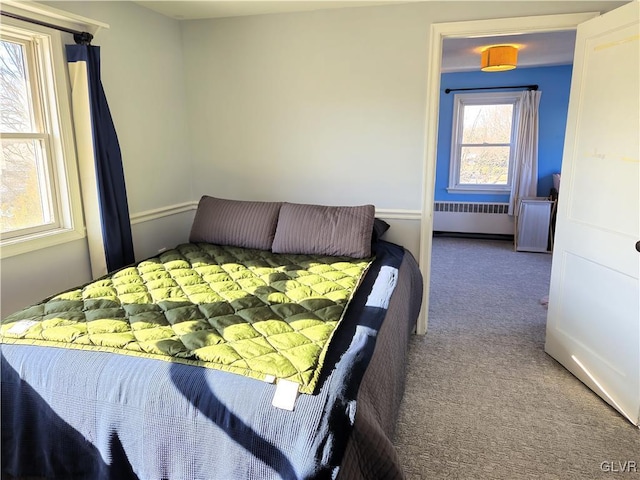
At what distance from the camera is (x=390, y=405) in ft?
5.32

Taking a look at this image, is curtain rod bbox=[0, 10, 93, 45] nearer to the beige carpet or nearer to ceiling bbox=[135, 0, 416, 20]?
ceiling bbox=[135, 0, 416, 20]

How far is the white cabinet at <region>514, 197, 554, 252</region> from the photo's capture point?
5.41 meters

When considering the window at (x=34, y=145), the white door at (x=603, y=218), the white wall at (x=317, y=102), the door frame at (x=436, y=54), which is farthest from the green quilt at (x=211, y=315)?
the white door at (x=603, y=218)

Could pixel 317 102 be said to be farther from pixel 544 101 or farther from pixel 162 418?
pixel 544 101

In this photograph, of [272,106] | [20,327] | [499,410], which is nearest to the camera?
[20,327]

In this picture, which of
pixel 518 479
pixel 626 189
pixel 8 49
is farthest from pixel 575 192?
pixel 8 49

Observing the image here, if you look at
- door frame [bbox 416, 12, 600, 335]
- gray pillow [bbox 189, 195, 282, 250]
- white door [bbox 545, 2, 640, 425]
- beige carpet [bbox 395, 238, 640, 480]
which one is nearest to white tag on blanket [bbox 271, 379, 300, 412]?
beige carpet [bbox 395, 238, 640, 480]

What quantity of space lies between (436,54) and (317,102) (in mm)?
848

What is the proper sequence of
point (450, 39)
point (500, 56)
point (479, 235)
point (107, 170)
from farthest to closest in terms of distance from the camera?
point (479, 235) → point (450, 39) → point (500, 56) → point (107, 170)

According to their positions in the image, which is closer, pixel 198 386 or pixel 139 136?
pixel 198 386

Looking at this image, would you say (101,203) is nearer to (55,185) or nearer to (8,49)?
(55,185)

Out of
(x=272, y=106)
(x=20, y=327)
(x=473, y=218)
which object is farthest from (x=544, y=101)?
(x=20, y=327)

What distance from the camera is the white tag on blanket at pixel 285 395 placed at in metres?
1.28

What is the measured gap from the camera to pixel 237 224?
Result: 294 cm
